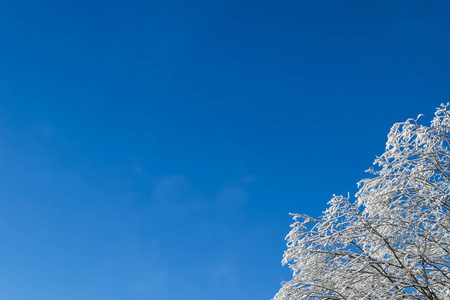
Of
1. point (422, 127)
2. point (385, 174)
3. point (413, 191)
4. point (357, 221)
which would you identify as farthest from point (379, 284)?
point (422, 127)

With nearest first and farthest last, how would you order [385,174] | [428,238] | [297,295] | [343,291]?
[428,238] < [343,291] < [297,295] < [385,174]

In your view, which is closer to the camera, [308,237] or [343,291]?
[343,291]

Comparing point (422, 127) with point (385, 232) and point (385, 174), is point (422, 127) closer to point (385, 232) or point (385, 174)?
point (385, 174)

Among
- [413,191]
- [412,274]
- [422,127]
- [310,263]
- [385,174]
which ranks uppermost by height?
[422,127]

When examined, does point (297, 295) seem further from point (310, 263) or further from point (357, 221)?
point (357, 221)

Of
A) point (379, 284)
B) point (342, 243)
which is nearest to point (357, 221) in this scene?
point (342, 243)

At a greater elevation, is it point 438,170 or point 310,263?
point 438,170

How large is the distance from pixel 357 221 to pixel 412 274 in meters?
1.08

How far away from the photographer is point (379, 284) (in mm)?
6418

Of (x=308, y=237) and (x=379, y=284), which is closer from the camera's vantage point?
(x=379, y=284)

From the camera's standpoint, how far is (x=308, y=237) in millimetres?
7367

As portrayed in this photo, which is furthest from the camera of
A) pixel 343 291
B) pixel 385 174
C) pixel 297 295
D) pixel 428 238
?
pixel 385 174

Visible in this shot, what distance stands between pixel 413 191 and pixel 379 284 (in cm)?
166

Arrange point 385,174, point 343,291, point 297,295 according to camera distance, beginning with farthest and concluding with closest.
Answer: point 385,174 < point 297,295 < point 343,291
